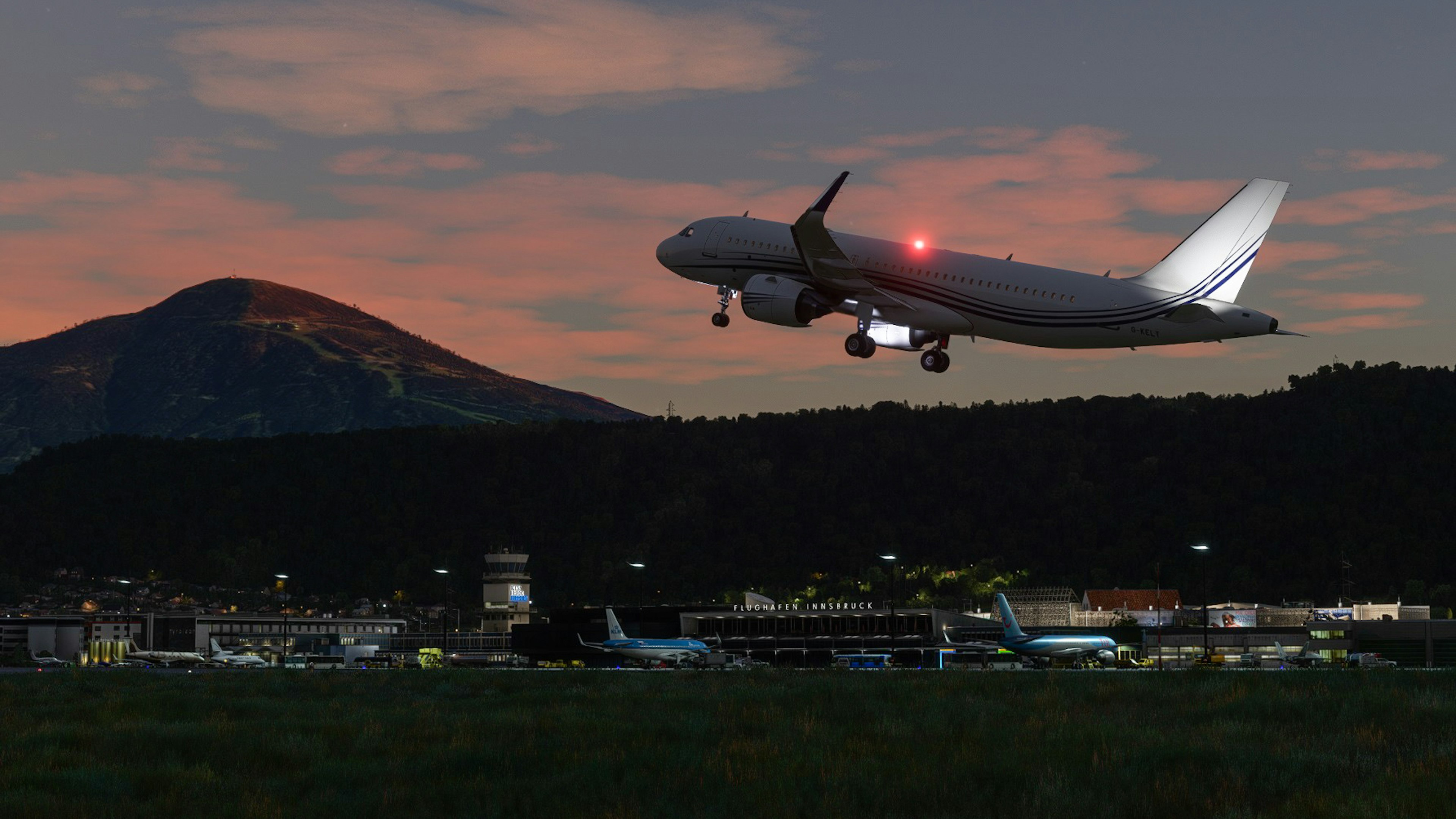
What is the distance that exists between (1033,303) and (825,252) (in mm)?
7921

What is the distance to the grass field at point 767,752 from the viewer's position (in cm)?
3797

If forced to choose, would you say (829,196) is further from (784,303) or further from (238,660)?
(238,660)

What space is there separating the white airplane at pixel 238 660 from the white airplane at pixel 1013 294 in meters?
102

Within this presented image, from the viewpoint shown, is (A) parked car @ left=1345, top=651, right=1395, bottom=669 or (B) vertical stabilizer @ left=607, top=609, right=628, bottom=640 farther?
(B) vertical stabilizer @ left=607, top=609, right=628, bottom=640

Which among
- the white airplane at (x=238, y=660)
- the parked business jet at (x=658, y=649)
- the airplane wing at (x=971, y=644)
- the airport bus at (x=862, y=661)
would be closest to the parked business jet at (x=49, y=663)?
the white airplane at (x=238, y=660)

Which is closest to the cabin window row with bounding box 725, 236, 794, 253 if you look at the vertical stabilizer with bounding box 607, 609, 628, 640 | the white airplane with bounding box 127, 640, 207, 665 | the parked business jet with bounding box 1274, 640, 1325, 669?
the parked business jet with bounding box 1274, 640, 1325, 669

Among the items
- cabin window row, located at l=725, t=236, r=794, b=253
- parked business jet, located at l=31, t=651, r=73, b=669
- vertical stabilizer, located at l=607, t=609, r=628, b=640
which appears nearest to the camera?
cabin window row, located at l=725, t=236, r=794, b=253

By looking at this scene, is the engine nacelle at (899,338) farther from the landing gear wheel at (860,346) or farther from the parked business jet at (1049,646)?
the parked business jet at (1049,646)

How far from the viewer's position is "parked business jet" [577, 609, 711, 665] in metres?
139

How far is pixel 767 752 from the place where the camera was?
45.8 metres

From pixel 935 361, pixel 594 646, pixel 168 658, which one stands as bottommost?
pixel 168 658

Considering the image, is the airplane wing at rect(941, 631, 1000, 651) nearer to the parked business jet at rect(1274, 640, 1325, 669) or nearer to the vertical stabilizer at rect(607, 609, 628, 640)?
the parked business jet at rect(1274, 640, 1325, 669)

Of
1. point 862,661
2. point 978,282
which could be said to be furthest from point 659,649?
point 978,282

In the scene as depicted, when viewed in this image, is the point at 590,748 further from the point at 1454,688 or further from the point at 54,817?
the point at 1454,688
